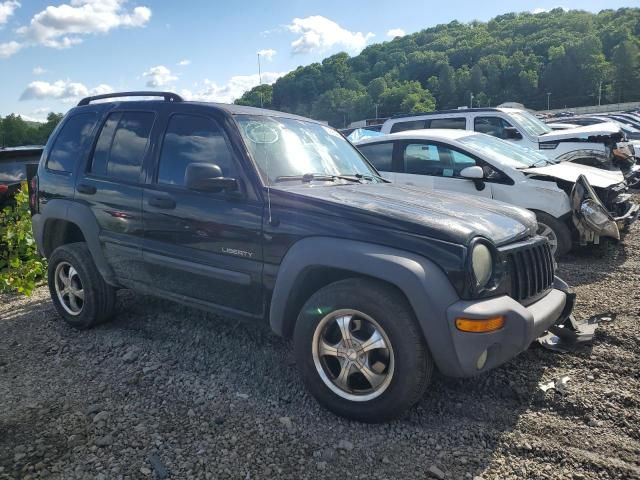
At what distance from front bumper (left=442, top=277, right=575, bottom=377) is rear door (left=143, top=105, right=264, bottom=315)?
128 centimetres

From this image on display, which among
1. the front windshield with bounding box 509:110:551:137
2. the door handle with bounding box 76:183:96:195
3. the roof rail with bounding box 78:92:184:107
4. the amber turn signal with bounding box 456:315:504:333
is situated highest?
the roof rail with bounding box 78:92:184:107

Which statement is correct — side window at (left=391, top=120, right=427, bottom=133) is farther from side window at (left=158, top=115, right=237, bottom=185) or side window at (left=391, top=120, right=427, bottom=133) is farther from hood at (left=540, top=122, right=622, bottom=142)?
side window at (left=158, top=115, right=237, bottom=185)

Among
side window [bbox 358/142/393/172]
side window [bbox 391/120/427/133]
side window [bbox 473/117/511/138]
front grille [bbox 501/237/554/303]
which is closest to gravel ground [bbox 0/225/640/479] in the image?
front grille [bbox 501/237/554/303]

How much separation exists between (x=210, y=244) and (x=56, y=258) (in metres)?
2.03

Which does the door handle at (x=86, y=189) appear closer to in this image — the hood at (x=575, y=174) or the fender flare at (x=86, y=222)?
the fender flare at (x=86, y=222)

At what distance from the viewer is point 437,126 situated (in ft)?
34.9

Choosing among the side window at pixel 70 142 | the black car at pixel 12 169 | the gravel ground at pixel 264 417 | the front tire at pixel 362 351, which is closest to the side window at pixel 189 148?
the side window at pixel 70 142

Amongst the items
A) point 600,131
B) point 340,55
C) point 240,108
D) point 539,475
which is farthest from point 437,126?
point 340,55

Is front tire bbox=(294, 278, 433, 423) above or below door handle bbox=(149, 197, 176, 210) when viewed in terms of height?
below

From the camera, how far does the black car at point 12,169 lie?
7.28m

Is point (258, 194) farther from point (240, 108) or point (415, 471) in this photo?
point (415, 471)

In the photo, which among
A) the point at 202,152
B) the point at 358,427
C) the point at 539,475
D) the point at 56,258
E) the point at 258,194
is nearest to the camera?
the point at 539,475

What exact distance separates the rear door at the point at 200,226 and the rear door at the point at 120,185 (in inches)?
6.2

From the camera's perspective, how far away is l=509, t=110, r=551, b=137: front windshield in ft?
34.0
